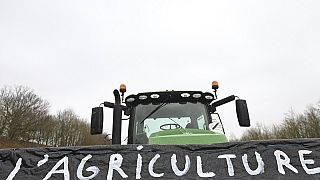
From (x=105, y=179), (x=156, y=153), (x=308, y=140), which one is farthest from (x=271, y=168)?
(x=105, y=179)

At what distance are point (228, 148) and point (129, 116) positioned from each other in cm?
234

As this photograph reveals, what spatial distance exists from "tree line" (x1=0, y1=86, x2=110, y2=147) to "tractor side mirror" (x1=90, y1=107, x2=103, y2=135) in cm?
3763

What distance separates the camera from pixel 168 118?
16.3 feet

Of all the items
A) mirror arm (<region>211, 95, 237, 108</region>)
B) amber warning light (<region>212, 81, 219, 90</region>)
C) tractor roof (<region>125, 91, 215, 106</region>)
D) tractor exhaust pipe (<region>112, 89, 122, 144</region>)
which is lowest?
tractor exhaust pipe (<region>112, 89, 122, 144</region>)

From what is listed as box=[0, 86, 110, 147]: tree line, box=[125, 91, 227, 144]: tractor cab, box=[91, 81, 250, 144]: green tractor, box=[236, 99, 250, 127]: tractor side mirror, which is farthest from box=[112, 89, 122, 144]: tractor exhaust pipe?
box=[0, 86, 110, 147]: tree line

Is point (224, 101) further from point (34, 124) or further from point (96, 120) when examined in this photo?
point (34, 124)

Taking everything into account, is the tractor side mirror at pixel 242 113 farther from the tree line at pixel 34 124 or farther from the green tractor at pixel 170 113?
the tree line at pixel 34 124

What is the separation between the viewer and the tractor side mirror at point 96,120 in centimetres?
438

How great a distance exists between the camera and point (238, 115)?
4.84 meters

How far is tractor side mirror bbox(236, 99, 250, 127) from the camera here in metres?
4.79

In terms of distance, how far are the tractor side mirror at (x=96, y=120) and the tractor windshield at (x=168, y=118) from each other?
2.18ft

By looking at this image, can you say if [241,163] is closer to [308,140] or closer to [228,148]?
[228,148]

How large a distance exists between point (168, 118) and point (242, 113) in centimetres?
116

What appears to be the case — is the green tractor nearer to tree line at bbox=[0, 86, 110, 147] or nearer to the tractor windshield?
the tractor windshield
